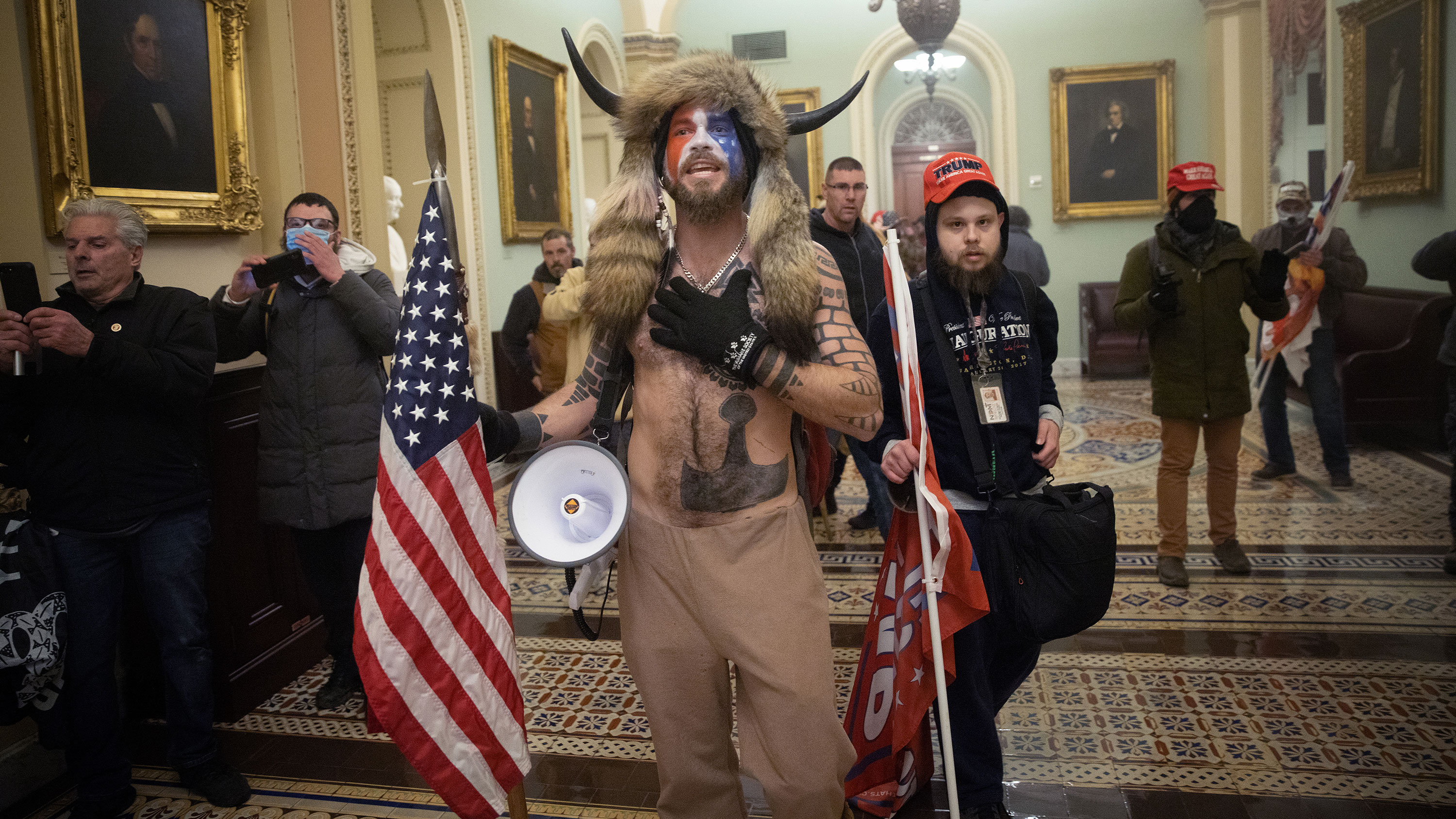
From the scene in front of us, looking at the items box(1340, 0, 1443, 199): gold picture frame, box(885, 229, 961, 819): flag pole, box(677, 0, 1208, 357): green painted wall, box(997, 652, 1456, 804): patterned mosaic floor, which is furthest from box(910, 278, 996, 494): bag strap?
box(677, 0, 1208, 357): green painted wall

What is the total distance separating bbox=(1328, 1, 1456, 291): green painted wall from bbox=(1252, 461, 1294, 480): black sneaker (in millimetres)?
2153

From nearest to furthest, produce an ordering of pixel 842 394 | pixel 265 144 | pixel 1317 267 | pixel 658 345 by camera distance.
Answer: pixel 842 394 → pixel 658 345 → pixel 265 144 → pixel 1317 267

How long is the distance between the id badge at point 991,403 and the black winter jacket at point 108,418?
2301mm

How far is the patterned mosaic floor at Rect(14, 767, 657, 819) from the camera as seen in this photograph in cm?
290

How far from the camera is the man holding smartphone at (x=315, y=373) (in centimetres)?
346

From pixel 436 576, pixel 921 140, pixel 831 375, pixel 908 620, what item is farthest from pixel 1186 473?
pixel 921 140

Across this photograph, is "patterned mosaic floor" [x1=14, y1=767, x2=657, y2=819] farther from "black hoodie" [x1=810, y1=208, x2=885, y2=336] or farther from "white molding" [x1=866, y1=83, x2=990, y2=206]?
"white molding" [x1=866, y1=83, x2=990, y2=206]

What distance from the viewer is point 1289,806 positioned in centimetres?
272

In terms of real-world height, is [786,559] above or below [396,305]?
below

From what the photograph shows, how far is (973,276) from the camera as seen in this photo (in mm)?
2580

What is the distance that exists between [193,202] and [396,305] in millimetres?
1127

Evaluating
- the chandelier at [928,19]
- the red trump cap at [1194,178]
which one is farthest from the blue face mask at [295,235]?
→ the chandelier at [928,19]

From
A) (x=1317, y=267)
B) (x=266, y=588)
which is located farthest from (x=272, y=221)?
(x=1317, y=267)

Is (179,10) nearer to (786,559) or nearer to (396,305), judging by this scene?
(396,305)
